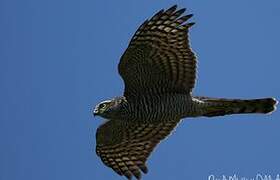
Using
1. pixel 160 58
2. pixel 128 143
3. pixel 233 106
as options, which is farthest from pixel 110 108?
pixel 233 106

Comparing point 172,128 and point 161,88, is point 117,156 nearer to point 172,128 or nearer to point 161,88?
point 172,128

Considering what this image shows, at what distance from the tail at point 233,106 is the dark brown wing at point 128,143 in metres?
1.43

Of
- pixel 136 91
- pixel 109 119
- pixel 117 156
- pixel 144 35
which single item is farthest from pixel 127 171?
pixel 144 35

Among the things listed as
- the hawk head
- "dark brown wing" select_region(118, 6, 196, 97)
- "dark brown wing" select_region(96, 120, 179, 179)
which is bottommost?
"dark brown wing" select_region(96, 120, 179, 179)

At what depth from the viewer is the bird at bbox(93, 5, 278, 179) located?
38.7ft

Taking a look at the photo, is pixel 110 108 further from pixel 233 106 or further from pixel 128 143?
pixel 233 106

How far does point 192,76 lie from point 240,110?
101 centimetres

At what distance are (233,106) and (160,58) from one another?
1.50 metres

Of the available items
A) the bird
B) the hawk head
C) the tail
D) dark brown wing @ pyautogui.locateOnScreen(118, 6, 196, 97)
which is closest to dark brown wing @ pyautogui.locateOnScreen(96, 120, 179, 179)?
the bird

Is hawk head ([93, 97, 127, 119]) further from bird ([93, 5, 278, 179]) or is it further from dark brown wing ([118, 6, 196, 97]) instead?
dark brown wing ([118, 6, 196, 97])

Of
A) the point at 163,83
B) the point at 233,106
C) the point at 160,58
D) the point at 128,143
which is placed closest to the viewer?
the point at 233,106

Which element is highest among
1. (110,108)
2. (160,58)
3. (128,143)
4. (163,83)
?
(160,58)

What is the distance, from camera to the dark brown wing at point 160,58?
38.6ft

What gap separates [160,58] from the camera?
12023 millimetres
